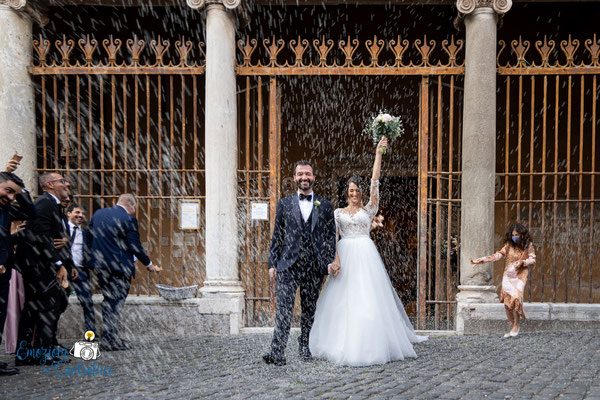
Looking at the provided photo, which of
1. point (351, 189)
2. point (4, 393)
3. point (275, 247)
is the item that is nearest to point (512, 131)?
point (351, 189)

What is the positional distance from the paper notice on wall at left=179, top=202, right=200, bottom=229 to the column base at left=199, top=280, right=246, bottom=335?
716mm

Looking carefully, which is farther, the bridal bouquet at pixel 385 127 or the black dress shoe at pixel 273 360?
the bridal bouquet at pixel 385 127

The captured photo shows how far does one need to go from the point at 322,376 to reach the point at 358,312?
Result: 2.83ft

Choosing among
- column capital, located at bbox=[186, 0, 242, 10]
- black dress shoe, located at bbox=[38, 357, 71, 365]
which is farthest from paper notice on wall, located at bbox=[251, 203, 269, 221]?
black dress shoe, located at bbox=[38, 357, 71, 365]

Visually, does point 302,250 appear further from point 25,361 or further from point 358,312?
point 25,361

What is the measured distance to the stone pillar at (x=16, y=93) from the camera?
7.70 m

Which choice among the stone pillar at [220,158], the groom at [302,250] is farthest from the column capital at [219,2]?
the groom at [302,250]

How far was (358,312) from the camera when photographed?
5.59 metres

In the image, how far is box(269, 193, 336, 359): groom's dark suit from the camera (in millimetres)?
5547

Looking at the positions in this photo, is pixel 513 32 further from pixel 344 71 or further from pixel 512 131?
pixel 344 71

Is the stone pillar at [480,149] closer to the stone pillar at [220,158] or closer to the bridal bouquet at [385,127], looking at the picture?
the bridal bouquet at [385,127]

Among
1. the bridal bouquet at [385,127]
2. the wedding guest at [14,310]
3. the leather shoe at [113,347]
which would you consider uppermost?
the bridal bouquet at [385,127]

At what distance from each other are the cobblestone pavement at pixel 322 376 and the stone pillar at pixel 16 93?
2.70 m

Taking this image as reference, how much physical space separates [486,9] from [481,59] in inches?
22.8
